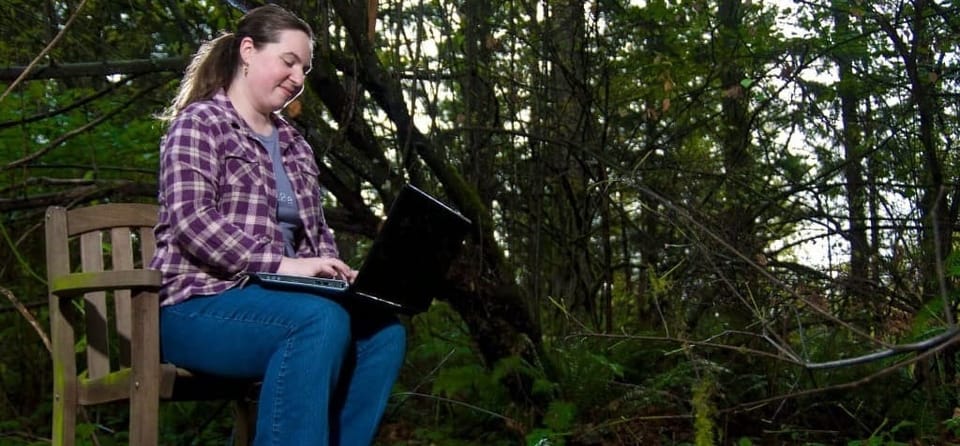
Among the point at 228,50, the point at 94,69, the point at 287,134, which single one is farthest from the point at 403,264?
the point at 94,69

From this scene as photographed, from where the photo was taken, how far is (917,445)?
3914 millimetres

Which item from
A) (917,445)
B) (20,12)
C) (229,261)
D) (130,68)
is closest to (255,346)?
(229,261)

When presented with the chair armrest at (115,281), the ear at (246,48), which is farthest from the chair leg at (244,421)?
the ear at (246,48)

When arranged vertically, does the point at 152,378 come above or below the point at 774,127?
below

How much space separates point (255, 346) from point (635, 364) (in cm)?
287

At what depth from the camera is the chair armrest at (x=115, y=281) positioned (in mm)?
2396

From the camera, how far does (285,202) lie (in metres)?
2.83

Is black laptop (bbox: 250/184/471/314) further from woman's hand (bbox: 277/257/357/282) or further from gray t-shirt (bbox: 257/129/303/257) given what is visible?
gray t-shirt (bbox: 257/129/303/257)

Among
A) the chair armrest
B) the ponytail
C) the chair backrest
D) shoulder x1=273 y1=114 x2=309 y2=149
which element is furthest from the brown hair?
the chair armrest

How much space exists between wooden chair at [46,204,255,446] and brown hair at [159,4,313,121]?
420 millimetres

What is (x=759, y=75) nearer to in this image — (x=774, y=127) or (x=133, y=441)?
(x=774, y=127)

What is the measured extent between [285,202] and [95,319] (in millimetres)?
654

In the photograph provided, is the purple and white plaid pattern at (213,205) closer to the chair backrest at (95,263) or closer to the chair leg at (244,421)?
the chair backrest at (95,263)

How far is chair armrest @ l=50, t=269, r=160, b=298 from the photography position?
7.86 ft
